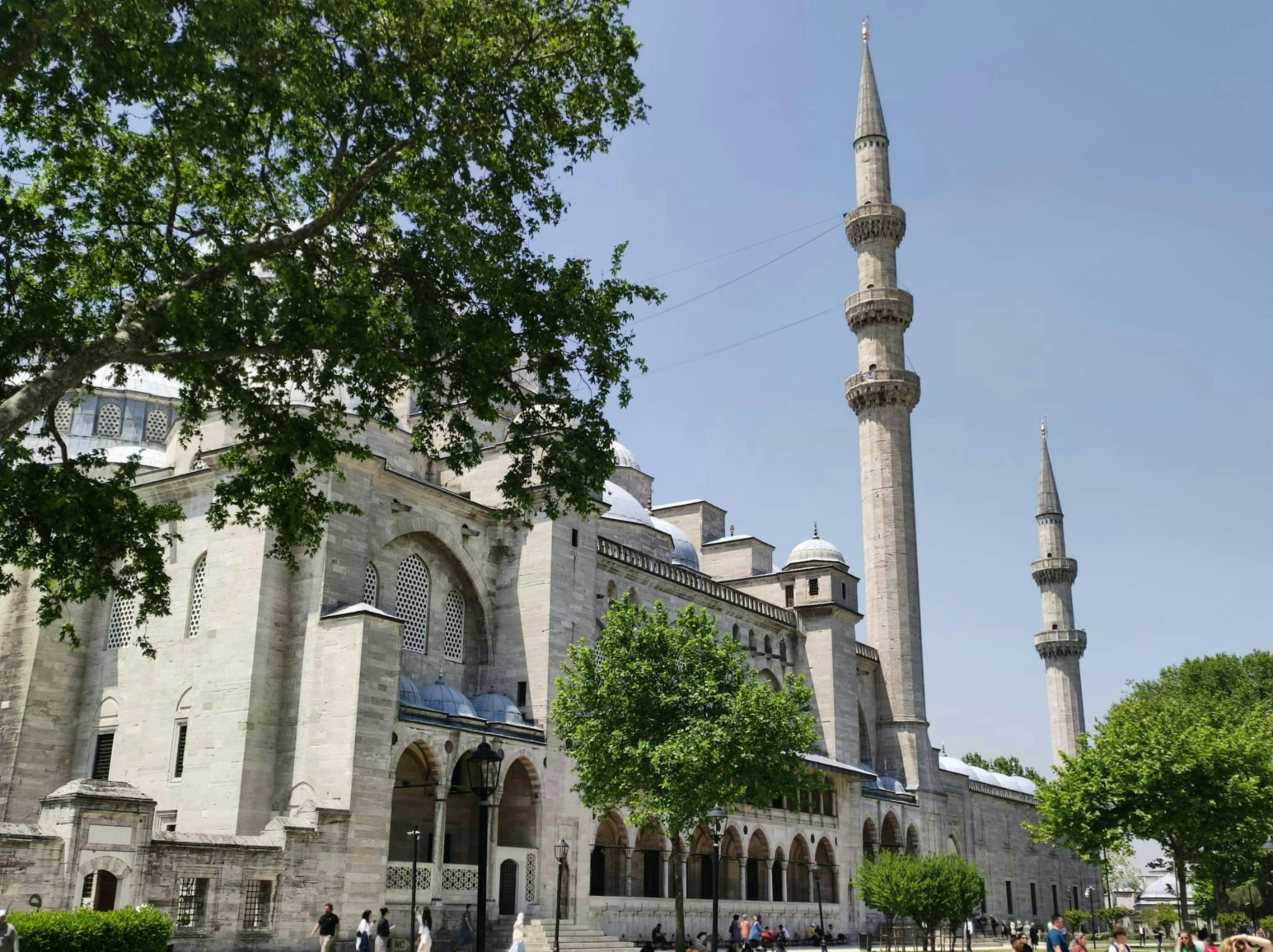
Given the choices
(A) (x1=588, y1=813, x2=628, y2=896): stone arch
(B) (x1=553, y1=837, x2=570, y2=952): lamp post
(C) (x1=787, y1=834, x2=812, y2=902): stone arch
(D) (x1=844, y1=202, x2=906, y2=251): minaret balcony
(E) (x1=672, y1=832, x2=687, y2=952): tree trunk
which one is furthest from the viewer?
(D) (x1=844, y1=202, x2=906, y2=251): minaret balcony

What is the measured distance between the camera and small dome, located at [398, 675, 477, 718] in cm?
2852

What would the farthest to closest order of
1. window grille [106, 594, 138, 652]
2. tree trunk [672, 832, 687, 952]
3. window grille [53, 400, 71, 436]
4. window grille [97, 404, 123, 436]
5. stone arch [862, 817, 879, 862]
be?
stone arch [862, 817, 879, 862]
window grille [97, 404, 123, 436]
window grille [53, 400, 71, 436]
window grille [106, 594, 138, 652]
tree trunk [672, 832, 687, 952]

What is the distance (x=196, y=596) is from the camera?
28625mm

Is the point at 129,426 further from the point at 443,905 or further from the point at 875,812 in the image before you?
the point at 875,812

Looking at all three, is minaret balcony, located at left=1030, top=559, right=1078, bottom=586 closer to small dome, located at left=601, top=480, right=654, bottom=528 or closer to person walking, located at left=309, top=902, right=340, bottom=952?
small dome, located at left=601, top=480, right=654, bottom=528

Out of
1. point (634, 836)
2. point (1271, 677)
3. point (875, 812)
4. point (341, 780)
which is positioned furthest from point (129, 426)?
point (1271, 677)

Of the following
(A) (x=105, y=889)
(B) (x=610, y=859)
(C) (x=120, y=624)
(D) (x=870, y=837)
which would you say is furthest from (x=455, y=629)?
(D) (x=870, y=837)

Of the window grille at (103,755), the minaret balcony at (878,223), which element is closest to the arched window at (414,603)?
the window grille at (103,755)

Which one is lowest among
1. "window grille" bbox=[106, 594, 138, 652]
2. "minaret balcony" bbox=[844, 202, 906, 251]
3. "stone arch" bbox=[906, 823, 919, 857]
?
"stone arch" bbox=[906, 823, 919, 857]

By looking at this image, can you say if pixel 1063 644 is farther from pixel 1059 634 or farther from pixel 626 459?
pixel 626 459

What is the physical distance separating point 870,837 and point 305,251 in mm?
36632

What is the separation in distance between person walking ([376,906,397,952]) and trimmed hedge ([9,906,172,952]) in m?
5.46

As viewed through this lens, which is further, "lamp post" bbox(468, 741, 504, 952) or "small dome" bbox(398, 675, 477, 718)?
"small dome" bbox(398, 675, 477, 718)

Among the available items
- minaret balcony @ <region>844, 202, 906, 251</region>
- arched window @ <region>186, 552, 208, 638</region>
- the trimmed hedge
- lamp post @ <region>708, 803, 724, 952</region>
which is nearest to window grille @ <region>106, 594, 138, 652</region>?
arched window @ <region>186, 552, 208, 638</region>
